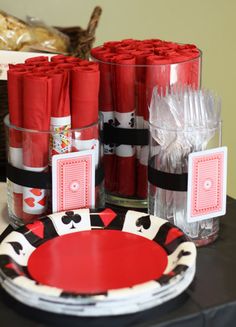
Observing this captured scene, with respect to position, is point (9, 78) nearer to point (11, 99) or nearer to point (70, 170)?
point (11, 99)

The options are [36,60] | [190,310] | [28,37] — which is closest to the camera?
[190,310]

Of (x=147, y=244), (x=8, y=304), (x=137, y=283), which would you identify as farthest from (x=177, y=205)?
(x=8, y=304)

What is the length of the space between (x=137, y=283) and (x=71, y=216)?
190mm

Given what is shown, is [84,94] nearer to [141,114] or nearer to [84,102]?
[84,102]

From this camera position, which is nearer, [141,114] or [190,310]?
[190,310]

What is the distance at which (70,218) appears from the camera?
0.92 metres

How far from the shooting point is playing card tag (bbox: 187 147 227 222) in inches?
35.8

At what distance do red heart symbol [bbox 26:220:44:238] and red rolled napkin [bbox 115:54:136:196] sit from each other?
23cm

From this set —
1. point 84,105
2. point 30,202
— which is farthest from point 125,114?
point 30,202

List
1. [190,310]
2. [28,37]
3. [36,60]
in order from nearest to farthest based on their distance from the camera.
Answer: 1. [190,310]
2. [36,60]
3. [28,37]

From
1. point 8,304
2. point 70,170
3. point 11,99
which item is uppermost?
point 11,99

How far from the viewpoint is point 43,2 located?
1663 millimetres

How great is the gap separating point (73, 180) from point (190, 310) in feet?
0.91

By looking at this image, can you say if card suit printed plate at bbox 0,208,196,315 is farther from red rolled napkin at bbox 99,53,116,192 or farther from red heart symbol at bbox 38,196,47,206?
red rolled napkin at bbox 99,53,116,192
